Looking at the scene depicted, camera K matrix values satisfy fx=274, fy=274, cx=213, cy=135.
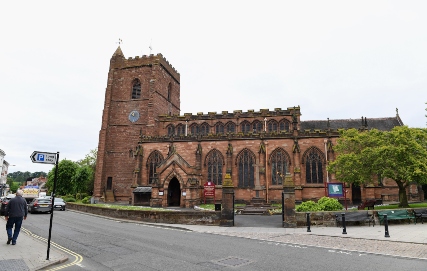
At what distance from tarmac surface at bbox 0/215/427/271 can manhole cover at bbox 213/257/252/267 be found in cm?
398

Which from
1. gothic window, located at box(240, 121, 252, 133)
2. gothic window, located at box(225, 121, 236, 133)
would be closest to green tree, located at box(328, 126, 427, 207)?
gothic window, located at box(240, 121, 252, 133)

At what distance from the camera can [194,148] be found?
117 ft

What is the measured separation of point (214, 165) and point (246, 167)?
160 inches

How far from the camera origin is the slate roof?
36.4 m

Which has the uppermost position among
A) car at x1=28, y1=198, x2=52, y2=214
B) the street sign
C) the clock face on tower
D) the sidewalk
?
the clock face on tower

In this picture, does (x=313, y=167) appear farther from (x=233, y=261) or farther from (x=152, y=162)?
(x=233, y=261)

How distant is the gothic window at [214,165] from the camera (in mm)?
34062

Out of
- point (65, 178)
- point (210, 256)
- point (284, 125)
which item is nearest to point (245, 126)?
point (284, 125)

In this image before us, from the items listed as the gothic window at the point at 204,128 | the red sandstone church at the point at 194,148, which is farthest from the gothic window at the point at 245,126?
the gothic window at the point at 204,128

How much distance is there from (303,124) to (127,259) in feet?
121

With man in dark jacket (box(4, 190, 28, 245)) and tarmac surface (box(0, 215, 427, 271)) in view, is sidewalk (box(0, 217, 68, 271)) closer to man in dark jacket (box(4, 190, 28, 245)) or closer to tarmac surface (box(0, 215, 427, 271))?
tarmac surface (box(0, 215, 427, 271))

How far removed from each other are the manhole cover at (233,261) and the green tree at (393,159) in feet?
52.6

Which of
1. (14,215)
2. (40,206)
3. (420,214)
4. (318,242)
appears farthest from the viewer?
(40,206)

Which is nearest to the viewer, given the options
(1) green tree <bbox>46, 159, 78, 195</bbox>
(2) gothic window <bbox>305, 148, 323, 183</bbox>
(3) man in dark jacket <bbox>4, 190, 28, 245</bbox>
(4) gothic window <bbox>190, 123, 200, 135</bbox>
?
(3) man in dark jacket <bbox>4, 190, 28, 245</bbox>
